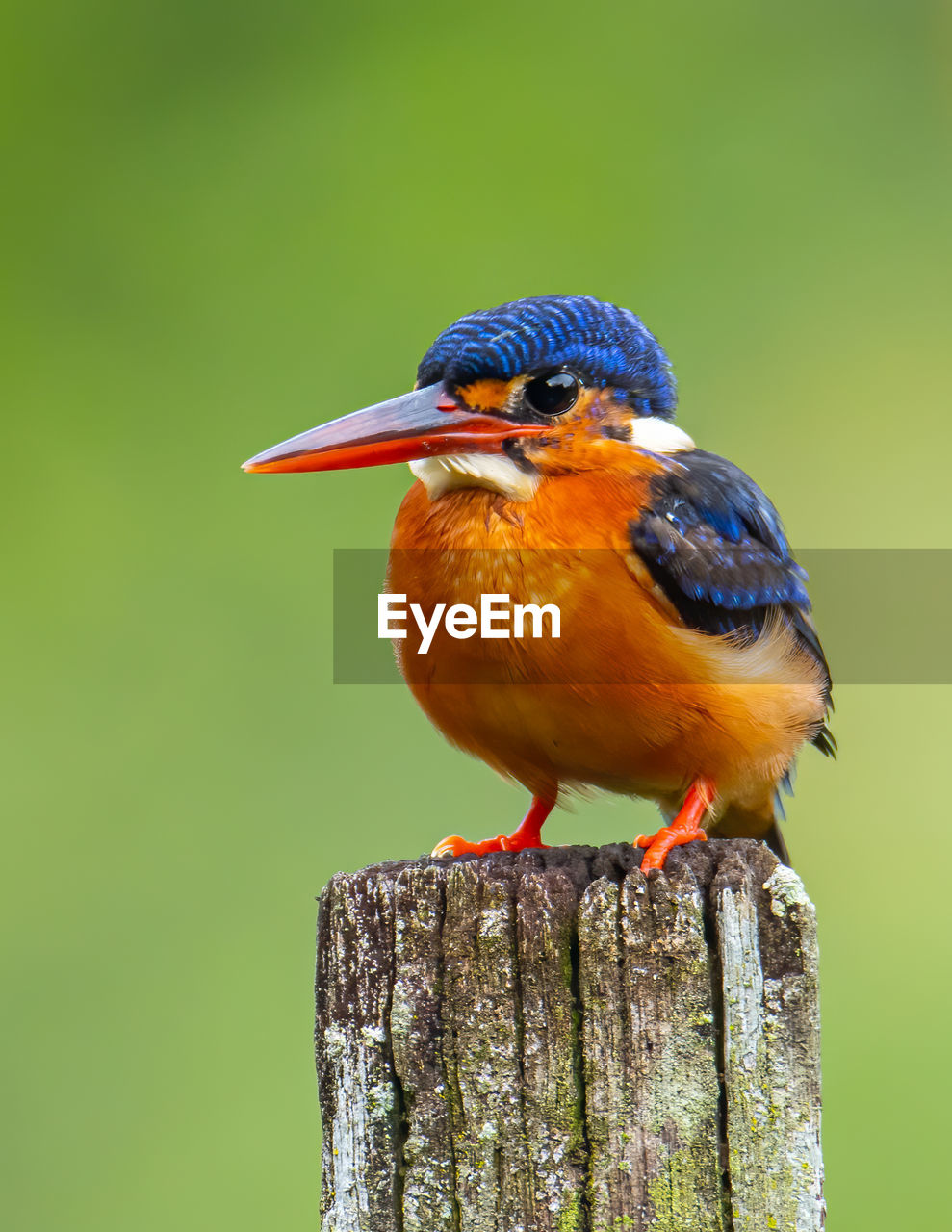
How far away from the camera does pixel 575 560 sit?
2.76 m

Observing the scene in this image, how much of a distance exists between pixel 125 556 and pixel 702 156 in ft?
12.3

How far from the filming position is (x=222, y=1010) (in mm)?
5504

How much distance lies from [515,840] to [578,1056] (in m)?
1.29

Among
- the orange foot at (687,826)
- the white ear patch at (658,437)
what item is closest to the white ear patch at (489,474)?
the white ear patch at (658,437)

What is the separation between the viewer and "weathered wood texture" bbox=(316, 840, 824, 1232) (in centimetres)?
187

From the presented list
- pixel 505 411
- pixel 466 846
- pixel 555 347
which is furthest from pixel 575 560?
pixel 466 846

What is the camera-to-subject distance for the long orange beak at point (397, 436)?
269 cm

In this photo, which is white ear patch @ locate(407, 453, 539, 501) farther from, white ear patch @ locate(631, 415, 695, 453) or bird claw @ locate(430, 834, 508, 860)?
bird claw @ locate(430, 834, 508, 860)

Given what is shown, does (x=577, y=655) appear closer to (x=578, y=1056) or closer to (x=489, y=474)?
(x=489, y=474)

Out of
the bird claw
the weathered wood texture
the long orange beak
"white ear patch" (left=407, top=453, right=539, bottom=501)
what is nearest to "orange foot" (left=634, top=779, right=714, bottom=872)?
the weathered wood texture

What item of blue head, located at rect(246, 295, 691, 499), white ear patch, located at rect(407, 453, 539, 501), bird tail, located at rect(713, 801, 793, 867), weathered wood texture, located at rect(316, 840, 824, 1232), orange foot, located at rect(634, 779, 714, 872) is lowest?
weathered wood texture, located at rect(316, 840, 824, 1232)

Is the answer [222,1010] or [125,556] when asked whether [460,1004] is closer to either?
[222,1010]

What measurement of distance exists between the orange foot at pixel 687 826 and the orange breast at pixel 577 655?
0.04 m

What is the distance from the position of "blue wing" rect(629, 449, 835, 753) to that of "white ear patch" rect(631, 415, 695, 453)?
38 millimetres
